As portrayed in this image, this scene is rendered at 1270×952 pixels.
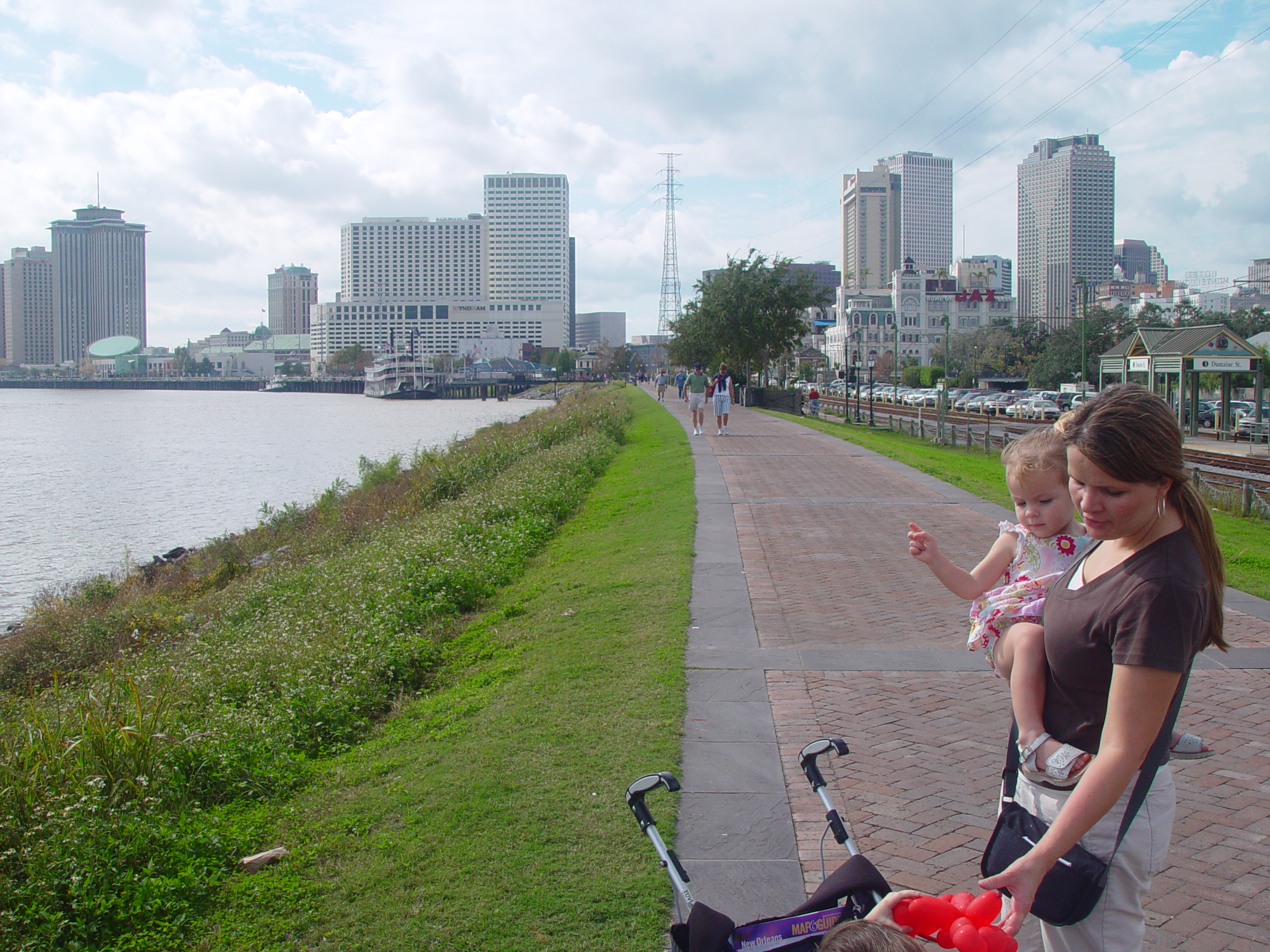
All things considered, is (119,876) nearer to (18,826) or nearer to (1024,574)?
(18,826)

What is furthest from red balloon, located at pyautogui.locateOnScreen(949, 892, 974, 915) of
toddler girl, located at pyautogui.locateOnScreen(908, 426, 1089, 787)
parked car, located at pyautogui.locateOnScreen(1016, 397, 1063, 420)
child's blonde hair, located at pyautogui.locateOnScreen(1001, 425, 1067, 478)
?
parked car, located at pyautogui.locateOnScreen(1016, 397, 1063, 420)

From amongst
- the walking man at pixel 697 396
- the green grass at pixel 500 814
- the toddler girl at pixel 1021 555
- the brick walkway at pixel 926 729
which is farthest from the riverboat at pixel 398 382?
the toddler girl at pixel 1021 555

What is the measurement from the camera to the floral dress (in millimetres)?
2857

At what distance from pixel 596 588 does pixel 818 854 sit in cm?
489

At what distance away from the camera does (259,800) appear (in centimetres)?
508

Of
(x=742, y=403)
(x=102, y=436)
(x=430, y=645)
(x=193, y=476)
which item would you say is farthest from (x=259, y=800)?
(x=102, y=436)

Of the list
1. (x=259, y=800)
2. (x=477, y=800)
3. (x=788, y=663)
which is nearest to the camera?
(x=477, y=800)

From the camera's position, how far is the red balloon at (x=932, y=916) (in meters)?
2.06

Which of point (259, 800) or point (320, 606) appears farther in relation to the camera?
point (320, 606)

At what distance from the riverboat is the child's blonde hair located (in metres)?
131

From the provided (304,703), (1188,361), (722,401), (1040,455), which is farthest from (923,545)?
(1188,361)

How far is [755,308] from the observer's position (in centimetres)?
4306

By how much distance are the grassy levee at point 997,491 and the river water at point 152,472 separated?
14.7 meters

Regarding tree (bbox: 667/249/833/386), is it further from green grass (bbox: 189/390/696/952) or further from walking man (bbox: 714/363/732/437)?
green grass (bbox: 189/390/696/952)
